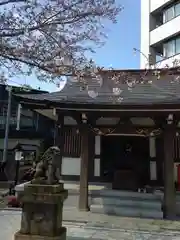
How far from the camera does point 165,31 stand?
24.0 m

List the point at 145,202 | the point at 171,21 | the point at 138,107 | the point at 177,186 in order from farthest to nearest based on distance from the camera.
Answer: the point at 171,21 < the point at 177,186 < the point at 145,202 < the point at 138,107

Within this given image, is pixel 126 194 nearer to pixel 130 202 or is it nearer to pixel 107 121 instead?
pixel 130 202

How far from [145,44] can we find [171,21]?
3580 millimetres

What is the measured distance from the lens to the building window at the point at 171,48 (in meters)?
22.9

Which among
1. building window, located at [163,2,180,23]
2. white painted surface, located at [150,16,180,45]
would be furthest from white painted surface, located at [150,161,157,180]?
building window, located at [163,2,180,23]

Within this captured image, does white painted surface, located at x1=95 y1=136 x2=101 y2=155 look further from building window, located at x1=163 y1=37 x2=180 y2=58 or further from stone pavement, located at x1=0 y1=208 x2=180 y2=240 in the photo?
building window, located at x1=163 y1=37 x2=180 y2=58

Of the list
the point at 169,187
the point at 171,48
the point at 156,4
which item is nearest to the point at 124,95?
the point at 169,187

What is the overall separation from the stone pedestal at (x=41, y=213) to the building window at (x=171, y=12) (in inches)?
832

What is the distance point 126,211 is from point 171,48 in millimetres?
17964

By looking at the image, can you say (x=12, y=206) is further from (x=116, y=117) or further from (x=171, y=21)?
(x=171, y=21)

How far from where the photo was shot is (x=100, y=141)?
402 inches

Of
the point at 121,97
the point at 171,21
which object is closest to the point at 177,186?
the point at 121,97

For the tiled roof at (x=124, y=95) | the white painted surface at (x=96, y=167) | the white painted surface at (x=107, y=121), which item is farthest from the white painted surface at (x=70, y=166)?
the tiled roof at (x=124, y=95)

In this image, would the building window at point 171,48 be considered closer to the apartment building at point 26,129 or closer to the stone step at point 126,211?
the apartment building at point 26,129
